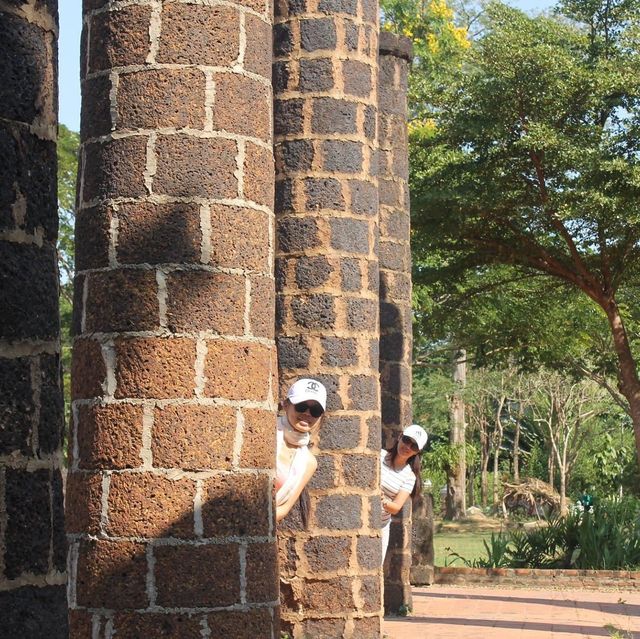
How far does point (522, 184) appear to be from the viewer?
22141 mm

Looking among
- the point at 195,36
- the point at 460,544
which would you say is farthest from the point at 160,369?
the point at 460,544

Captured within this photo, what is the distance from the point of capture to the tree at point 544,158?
21.1 meters

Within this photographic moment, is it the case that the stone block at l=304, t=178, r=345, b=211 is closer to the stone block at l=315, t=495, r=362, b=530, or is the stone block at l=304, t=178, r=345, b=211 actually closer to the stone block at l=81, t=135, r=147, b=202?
the stone block at l=315, t=495, r=362, b=530

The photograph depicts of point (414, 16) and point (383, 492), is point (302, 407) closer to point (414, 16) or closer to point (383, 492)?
point (383, 492)

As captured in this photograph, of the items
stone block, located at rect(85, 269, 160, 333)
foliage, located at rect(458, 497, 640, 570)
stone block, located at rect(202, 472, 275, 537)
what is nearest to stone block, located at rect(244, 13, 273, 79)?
stone block, located at rect(85, 269, 160, 333)

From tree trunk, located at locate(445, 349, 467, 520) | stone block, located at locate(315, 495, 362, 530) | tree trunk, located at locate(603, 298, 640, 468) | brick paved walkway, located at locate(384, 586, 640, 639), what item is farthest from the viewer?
tree trunk, located at locate(445, 349, 467, 520)

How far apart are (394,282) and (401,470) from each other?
2.75 metres

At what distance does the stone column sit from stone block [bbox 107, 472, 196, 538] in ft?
7.79

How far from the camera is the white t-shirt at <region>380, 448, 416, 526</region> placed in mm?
10805

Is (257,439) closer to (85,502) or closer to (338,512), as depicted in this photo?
(85,502)

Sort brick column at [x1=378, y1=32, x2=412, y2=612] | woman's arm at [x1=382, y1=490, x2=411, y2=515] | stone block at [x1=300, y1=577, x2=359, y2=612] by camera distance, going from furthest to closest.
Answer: brick column at [x1=378, y1=32, x2=412, y2=612], woman's arm at [x1=382, y1=490, x2=411, y2=515], stone block at [x1=300, y1=577, x2=359, y2=612]

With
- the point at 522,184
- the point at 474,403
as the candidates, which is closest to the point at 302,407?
the point at 522,184

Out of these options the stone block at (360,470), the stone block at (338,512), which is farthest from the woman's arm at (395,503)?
the stone block at (338,512)

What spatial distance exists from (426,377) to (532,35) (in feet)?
67.2
